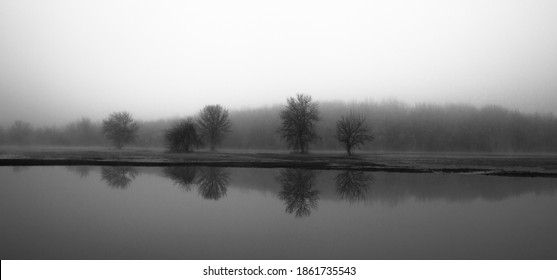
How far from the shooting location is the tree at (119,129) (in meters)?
121

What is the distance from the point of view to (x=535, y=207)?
20078mm

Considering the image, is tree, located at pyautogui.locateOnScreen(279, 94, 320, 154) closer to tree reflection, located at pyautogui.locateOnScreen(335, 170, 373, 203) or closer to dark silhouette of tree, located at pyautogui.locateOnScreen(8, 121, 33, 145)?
tree reflection, located at pyautogui.locateOnScreen(335, 170, 373, 203)

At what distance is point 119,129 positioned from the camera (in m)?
121

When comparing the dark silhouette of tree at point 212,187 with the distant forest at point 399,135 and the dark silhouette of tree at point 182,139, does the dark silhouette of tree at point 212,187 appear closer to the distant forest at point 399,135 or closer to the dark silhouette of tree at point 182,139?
the dark silhouette of tree at point 182,139

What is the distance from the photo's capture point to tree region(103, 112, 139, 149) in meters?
121

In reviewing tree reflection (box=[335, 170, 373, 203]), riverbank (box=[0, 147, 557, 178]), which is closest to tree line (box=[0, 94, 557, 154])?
riverbank (box=[0, 147, 557, 178])

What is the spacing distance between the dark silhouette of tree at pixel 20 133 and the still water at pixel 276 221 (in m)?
192

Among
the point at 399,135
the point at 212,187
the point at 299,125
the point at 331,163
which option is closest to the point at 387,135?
the point at 399,135

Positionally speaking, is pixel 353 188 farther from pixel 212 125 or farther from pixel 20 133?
pixel 20 133

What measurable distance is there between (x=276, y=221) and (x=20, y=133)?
712 ft

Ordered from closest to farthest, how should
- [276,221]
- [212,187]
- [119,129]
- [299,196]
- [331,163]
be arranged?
1. [276,221]
2. [299,196]
3. [212,187]
4. [331,163]
5. [119,129]

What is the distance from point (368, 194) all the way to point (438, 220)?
7.46 m

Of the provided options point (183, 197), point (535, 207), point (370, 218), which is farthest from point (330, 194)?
point (535, 207)

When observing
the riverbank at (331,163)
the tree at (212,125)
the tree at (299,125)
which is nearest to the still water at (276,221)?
the riverbank at (331,163)
